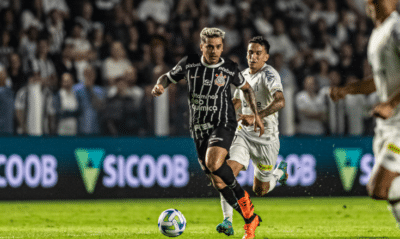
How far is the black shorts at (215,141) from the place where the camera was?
666cm

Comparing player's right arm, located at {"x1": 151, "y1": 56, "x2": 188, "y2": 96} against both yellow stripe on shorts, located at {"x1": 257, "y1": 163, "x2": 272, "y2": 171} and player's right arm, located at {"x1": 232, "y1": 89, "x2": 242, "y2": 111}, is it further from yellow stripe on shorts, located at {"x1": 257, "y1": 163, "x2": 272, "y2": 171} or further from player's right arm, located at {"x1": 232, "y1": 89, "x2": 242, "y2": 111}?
yellow stripe on shorts, located at {"x1": 257, "y1": 163, "x2": 272, "y2": 171}

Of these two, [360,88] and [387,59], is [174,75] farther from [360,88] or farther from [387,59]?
[387,59]

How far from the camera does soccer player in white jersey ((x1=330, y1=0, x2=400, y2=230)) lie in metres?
4.71

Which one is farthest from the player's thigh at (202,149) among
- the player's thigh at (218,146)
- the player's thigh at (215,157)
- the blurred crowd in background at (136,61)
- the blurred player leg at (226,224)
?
the blurred crowd in background at (136,61)

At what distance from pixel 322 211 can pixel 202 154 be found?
12.0 feet

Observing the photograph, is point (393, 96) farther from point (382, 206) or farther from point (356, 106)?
point (356, 106)

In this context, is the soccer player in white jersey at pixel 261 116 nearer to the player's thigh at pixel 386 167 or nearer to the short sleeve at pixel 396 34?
the player's thigh at pixel 386 167

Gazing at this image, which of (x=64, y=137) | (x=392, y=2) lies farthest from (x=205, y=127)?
(x=64, y=137)

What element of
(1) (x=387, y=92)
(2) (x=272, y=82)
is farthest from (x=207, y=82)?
(1) (x=387, y=92)

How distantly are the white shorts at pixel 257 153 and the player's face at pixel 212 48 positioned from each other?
1.25 metres

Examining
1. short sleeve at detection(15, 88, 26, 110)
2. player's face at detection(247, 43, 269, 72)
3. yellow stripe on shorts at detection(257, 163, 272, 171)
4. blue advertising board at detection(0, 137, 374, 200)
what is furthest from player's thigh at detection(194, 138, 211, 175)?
short sleeve at detection(15, 88, 26, 110)

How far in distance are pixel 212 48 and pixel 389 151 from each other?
2468 millimetres

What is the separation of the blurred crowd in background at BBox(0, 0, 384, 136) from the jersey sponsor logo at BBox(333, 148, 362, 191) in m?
0.37

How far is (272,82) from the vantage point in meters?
7.41
